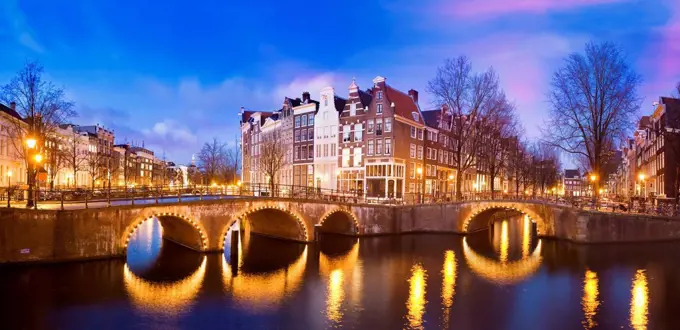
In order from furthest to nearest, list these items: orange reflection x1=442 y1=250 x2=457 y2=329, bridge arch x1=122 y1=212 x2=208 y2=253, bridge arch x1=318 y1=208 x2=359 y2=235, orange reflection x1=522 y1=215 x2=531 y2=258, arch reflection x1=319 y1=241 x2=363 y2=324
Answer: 1. bridge arch x1=318 y1=208 x2=359 y2=235
2. orange reflection x1=522 y1=215 x2=531 y2=258
3. bridge arch x1=122 y1=212 x2=208 y2=253
4. orange reflection x1=442 y1=250 x2=457 y2=329
5. arch reflection x1=319 y1=241 x2=363 y2=324

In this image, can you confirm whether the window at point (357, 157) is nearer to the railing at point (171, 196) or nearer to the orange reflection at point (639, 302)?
the railing at point (171, 196)

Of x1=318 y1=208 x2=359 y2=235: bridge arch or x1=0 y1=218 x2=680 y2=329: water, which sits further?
x1=318 y1=208 x2=359 y2=235: bridge arch

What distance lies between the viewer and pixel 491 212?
5338 cm

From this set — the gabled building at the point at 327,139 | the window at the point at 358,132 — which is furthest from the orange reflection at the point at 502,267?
the gabled building at the point at 327,139

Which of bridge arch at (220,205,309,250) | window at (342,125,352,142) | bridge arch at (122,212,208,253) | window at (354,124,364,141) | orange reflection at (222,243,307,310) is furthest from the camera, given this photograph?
window at (342,125,352,142)

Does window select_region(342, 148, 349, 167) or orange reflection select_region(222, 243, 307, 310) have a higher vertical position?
window select_region(342, 148, 349, 167)

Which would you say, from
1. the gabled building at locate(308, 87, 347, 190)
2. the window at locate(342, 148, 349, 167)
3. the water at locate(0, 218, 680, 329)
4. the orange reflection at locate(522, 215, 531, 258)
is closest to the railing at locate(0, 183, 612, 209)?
the orange reflection at locate(522, 215, 531, 258)

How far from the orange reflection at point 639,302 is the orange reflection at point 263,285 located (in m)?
16.5

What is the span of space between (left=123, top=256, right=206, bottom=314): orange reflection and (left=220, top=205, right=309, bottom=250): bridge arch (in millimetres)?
10930

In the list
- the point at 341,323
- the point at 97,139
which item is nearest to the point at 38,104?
the point at 341,323

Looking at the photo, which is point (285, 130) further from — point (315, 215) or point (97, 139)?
point (97, 139)

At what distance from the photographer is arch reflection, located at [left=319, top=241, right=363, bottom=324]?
21.9 meters

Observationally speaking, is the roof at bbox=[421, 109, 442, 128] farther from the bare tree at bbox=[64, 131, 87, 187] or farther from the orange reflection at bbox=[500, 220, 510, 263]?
the bare tree at bbox=[64, 131, 87, 187]

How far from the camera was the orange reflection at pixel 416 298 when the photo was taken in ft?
66.7
